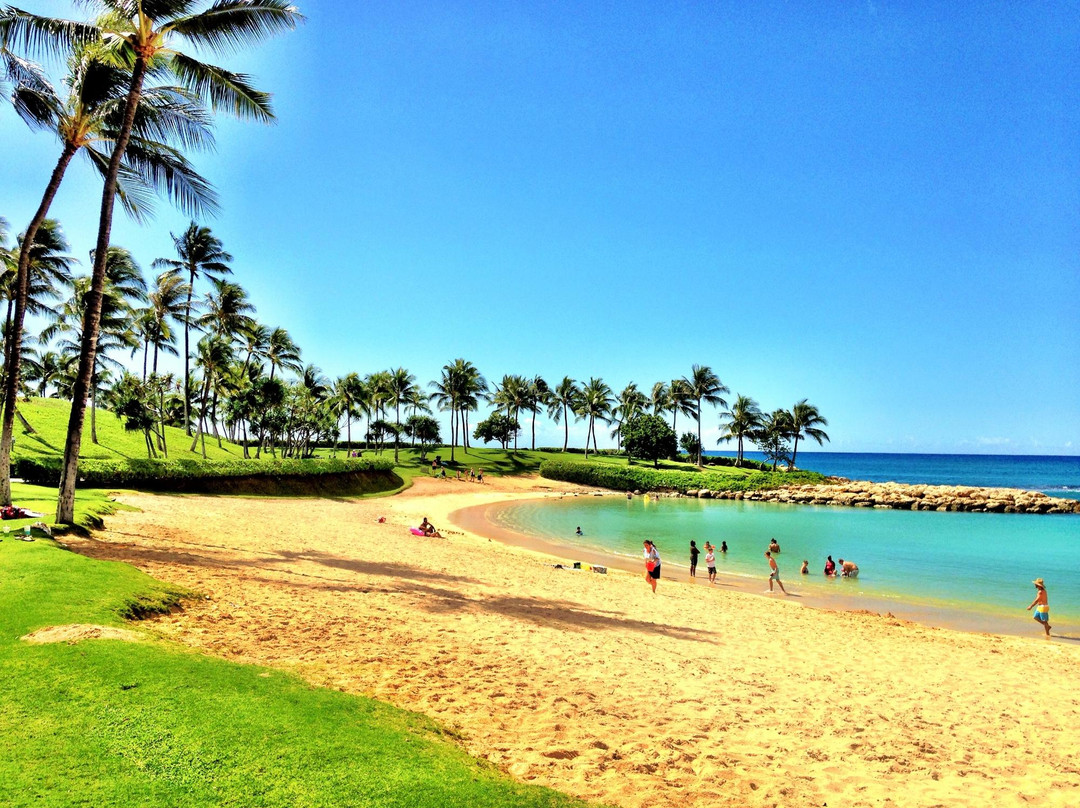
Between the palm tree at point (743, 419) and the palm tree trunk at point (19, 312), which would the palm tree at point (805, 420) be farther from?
the palm tree trunk at point (19, 312)

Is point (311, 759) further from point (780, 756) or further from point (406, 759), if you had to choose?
point (780, 756)

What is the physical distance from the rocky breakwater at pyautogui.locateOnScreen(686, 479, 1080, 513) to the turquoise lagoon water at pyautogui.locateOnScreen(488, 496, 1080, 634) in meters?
3.57

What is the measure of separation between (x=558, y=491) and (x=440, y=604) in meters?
55.2

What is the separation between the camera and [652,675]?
959 cm

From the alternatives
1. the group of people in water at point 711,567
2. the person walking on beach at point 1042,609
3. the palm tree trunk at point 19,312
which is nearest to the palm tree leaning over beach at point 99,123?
the palm tree trunk at point 19,312

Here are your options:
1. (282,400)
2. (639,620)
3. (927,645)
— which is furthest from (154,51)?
(282,400)

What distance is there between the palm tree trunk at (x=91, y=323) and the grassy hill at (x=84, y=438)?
21067mm

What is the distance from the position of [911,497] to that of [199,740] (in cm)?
7049

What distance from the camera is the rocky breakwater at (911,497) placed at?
186ft

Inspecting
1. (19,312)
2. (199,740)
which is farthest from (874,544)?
(19,312)

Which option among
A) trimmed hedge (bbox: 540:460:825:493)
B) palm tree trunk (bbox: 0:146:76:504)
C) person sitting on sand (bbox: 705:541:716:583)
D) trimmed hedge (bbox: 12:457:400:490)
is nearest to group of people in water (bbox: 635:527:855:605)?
Answer: person sitting on sand (bbox: 705:541:716:583)

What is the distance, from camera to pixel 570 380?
100 metres

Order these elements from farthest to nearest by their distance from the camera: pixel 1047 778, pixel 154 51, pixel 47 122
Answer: pixel 47 122
pixel 154 51
pixel 1047 778

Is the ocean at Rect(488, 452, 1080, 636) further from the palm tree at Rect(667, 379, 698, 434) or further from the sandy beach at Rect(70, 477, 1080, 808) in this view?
the palm tree at Rect(667, 379, 698, 434)
